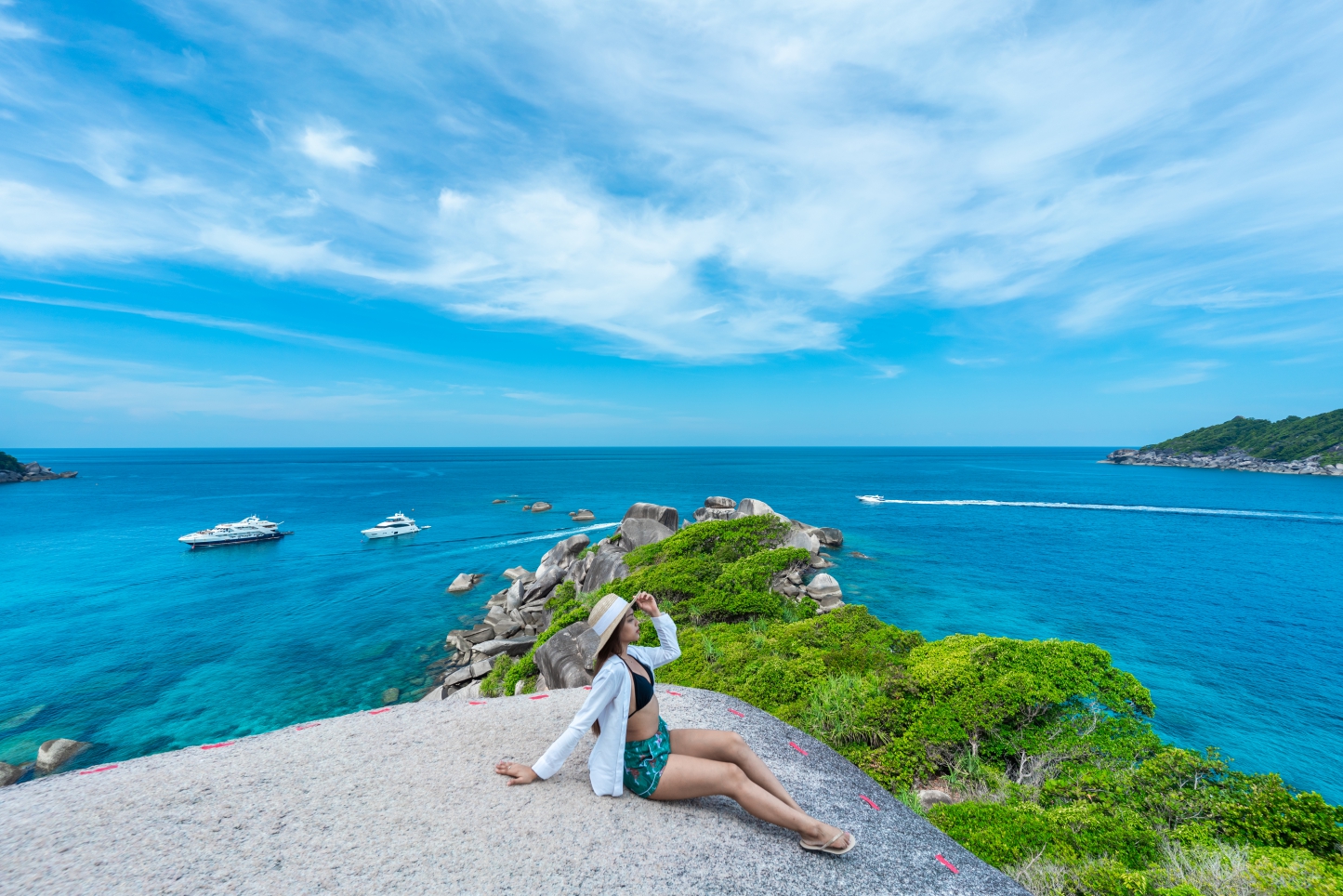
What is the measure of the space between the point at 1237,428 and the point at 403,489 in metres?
187

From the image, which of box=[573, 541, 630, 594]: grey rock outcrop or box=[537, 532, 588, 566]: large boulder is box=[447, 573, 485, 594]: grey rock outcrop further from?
box=[573, 541, 630, 594]: grey rock outcrop

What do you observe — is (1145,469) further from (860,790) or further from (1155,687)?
(860,790)

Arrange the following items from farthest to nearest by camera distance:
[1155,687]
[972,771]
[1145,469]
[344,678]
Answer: [1145,469] < [344,678] < [1155,687] < [972,771]

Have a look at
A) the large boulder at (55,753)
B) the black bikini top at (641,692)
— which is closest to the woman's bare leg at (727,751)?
the black bikini top at (641,692)

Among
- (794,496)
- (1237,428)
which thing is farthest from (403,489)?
(1237,428)

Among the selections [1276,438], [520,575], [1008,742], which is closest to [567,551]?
[520,575]

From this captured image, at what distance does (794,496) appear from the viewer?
235ft

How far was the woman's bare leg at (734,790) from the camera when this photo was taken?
4.80 m

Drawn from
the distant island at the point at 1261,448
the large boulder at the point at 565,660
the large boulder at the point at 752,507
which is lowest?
the large boulder at the point at 565,660

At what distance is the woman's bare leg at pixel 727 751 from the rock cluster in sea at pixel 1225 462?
148 metres

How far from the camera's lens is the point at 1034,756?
9086 mm

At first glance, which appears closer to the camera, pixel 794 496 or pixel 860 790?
pixel 860 790

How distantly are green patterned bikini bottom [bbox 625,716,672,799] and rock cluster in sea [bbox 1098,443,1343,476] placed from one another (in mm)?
148916

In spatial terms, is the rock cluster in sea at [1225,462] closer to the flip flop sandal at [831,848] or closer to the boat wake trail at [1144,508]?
the boat wake trail at [1144,508]
